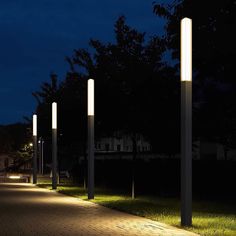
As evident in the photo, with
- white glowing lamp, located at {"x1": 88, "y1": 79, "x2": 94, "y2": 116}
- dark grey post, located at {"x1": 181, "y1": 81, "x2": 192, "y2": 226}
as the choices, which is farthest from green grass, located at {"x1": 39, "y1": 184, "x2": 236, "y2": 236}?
white glowing lamp, located at {"x1": 88, "y1": 79, "x2": 94, "y2": 116}

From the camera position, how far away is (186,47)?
16.8m

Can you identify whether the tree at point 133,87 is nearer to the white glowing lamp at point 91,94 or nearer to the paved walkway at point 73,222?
the white glowing lamp at point 91,94

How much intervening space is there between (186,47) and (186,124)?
170 cm

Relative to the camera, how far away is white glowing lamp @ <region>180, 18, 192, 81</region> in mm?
16691

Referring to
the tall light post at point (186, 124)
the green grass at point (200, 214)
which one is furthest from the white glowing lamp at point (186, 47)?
the green grass at point (200, 214)

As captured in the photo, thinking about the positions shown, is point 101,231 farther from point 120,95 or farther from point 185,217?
point 120,95

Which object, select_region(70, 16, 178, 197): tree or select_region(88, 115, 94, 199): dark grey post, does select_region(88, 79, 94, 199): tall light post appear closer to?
select_region(88, 115, 94, 199): dark grey post

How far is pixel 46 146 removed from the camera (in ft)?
322

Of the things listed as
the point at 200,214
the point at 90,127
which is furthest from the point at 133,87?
the point at 200,214

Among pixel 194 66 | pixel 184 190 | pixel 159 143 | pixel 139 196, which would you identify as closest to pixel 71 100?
pixel 159 143

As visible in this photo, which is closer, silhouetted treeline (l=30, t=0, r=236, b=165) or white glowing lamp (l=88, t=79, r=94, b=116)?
silhouetted treeline (l=30, t=0, r=236, b=165)

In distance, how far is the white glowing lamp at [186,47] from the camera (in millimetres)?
16691

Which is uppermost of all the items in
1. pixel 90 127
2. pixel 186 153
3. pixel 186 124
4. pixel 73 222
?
pixel 90 127

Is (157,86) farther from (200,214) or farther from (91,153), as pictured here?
(200,214)
